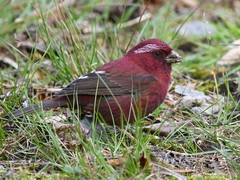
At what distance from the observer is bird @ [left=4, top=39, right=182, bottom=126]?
4.29 meters

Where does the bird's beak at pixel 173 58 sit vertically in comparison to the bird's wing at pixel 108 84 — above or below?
above

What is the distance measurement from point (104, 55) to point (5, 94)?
1567mm

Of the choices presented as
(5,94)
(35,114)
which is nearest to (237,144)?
(35,114)

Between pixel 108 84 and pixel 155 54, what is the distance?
615mm

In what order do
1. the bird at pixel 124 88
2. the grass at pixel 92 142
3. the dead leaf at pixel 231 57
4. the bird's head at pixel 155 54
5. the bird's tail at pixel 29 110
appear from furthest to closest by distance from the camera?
the dead leaf at pixel 231 57 < the bird's head at pixel 155 54 < the bird at pixel 124 88 < the bird's tail at pixel 29 110 < the grass at pixel 92 142

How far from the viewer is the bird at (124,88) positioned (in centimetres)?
429

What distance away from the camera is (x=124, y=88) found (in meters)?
4.39

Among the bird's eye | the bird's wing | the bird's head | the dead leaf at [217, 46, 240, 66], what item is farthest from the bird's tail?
the dead leaf at [217, 46, 240, 66]

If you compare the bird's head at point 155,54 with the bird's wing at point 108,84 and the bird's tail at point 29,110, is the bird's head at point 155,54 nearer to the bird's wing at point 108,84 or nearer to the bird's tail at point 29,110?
the bird's wing at point 108,84

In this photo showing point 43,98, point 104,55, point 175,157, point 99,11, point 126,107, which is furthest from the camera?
point 99,11

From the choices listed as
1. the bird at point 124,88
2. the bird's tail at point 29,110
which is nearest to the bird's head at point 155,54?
the bird at point 124,88

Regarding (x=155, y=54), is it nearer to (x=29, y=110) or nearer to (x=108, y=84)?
(x=108, y=84)

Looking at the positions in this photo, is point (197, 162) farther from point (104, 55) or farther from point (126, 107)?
point (104, 55)

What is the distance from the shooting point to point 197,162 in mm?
3721
